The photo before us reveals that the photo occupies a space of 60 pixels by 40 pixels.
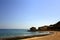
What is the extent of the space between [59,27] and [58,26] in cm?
128

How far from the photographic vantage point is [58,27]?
2734 inches

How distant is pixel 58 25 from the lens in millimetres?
70562

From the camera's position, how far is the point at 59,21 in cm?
7231

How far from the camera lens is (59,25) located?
69.7 metres

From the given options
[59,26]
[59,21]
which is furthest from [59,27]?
[59,21]

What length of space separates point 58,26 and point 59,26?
1007 millimetres

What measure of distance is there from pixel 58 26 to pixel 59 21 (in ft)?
13.4

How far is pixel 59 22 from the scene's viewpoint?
71.5 meters

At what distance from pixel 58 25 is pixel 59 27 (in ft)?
7.14

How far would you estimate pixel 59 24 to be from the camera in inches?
2778

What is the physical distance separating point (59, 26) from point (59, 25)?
3.30 feet

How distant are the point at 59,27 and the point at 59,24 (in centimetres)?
258

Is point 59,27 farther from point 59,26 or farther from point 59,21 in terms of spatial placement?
point 59,21

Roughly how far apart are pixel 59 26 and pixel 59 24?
2073 millimetres
